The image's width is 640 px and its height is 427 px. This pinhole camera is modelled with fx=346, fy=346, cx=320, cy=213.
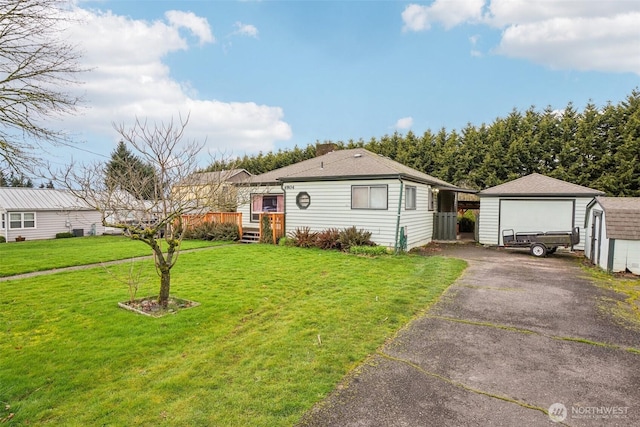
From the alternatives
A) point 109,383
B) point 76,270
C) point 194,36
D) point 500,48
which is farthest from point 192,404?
point 500,48

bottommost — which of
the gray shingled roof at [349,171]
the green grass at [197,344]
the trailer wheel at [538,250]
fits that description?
the green grass at [197,344]

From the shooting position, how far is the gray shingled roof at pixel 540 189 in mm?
13211

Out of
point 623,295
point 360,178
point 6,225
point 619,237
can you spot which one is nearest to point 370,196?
point 360,178

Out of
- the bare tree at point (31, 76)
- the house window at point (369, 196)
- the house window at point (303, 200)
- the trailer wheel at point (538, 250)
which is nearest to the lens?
the bare tree at point (31, 76)

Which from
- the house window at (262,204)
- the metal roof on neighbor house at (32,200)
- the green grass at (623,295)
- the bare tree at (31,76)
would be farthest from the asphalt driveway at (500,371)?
the metal roof on neighbor house at (32,200)

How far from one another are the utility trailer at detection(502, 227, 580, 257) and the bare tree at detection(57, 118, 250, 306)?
11040 millimetres

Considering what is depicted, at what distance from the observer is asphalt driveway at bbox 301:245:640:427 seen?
9.78ft

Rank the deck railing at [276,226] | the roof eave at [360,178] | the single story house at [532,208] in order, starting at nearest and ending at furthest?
the roof eave at [360,178]
the single story house at [532,208]
the deck railing at [276,226]

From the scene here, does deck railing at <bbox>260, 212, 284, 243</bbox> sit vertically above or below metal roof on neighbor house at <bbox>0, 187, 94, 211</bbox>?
below

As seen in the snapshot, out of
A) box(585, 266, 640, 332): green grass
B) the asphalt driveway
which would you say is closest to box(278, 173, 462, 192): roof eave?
box(585, 266, 640, 332): green grass

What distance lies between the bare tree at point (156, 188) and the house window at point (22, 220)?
68.8 ft

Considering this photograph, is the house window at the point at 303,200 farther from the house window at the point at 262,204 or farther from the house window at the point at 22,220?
the house window at the point at 22,220

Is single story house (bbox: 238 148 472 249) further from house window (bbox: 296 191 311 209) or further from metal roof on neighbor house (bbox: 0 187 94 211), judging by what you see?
metal roof on neighbor house (bbox: 0 187 94 211)

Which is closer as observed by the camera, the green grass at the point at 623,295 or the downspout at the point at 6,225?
the green grass at the point at 623,295
